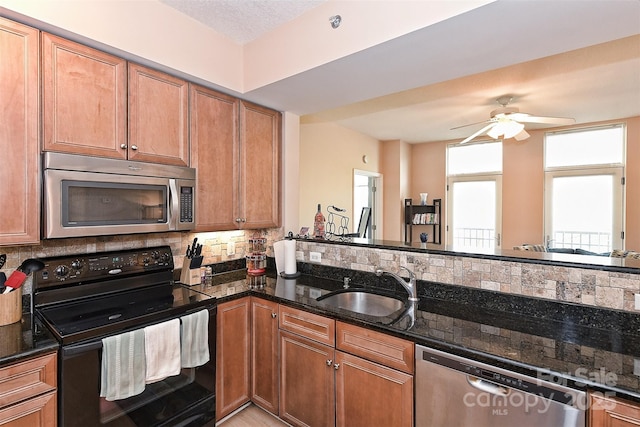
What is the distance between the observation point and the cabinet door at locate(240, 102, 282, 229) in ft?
8.26

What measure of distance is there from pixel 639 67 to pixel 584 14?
234cm

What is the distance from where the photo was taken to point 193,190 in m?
2.11

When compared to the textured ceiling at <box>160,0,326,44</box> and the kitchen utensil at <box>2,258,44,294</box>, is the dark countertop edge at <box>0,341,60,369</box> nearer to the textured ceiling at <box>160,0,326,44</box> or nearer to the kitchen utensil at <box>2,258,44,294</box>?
the kitchen utensil at <box>2,258,44,294</box>

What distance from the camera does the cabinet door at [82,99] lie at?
A: 61.5 inches

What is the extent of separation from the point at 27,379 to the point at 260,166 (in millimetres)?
1884

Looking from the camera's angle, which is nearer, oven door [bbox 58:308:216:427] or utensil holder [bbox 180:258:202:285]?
oven door [bbox 58:308:216:427]

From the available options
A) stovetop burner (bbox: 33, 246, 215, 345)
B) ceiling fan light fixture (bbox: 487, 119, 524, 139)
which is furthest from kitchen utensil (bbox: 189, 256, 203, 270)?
ceiling fan light fixture (bbox: 487, 119, 524, 139)

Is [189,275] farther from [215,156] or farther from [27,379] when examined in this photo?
[27,379]

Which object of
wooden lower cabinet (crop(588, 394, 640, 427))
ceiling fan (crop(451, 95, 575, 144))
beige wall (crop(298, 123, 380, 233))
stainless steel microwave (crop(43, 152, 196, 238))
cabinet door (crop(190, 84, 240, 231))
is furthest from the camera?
beige wall (crop(298, 123, 380, 233))

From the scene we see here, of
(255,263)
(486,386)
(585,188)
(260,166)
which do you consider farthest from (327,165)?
(585,188)

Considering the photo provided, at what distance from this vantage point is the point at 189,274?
88.5 inches

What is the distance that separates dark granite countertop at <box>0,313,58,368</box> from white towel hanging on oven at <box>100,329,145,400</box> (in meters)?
0.21

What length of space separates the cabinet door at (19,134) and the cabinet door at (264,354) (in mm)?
1288

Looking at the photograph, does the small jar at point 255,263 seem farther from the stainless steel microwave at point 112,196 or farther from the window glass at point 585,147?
the window glass at point 585,147
